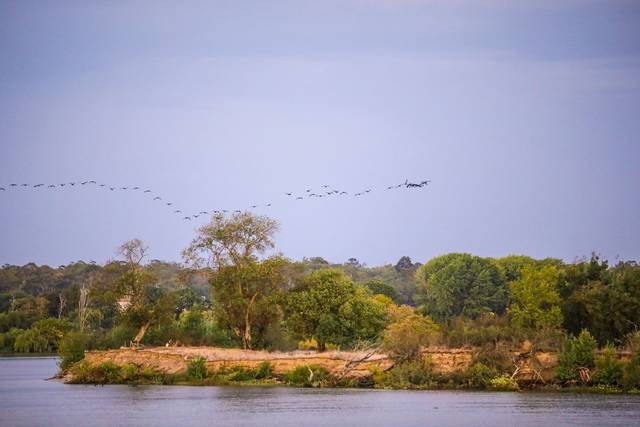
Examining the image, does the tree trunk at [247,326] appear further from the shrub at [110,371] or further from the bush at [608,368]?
the bush at [608,368]

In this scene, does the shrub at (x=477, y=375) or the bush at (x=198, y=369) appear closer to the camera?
the shrub at (x=477, y=375)

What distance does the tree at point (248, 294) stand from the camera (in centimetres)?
6750

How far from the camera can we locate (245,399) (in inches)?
2026

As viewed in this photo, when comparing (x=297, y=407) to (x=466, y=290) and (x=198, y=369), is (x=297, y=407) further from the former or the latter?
(x=466, y=290)

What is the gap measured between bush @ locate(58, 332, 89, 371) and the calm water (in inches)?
245

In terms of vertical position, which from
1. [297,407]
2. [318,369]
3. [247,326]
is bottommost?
[297,407]

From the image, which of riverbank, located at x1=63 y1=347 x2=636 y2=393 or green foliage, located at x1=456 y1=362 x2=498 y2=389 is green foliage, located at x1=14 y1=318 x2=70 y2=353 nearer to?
riverbank, located at x1=63 y1=347 x2=636 y2=393

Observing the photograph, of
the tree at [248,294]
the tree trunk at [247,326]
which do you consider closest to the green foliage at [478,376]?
the tree at [248,294]

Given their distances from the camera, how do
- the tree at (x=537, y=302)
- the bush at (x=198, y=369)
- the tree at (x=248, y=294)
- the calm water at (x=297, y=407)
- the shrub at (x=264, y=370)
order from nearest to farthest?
the calm water at (x=297, y=407) < the shrub at (x=264, y=370) < the tree at (x=537, y=302) < the bush at (x=198, y=369) < the tree at (x=248, y=294)

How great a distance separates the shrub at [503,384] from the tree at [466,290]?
35.3 m

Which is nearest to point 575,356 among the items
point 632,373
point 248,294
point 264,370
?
point 632,373

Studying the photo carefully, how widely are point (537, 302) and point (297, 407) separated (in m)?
19.6

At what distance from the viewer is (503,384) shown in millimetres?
54156

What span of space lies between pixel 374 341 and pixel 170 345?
13234 mm
